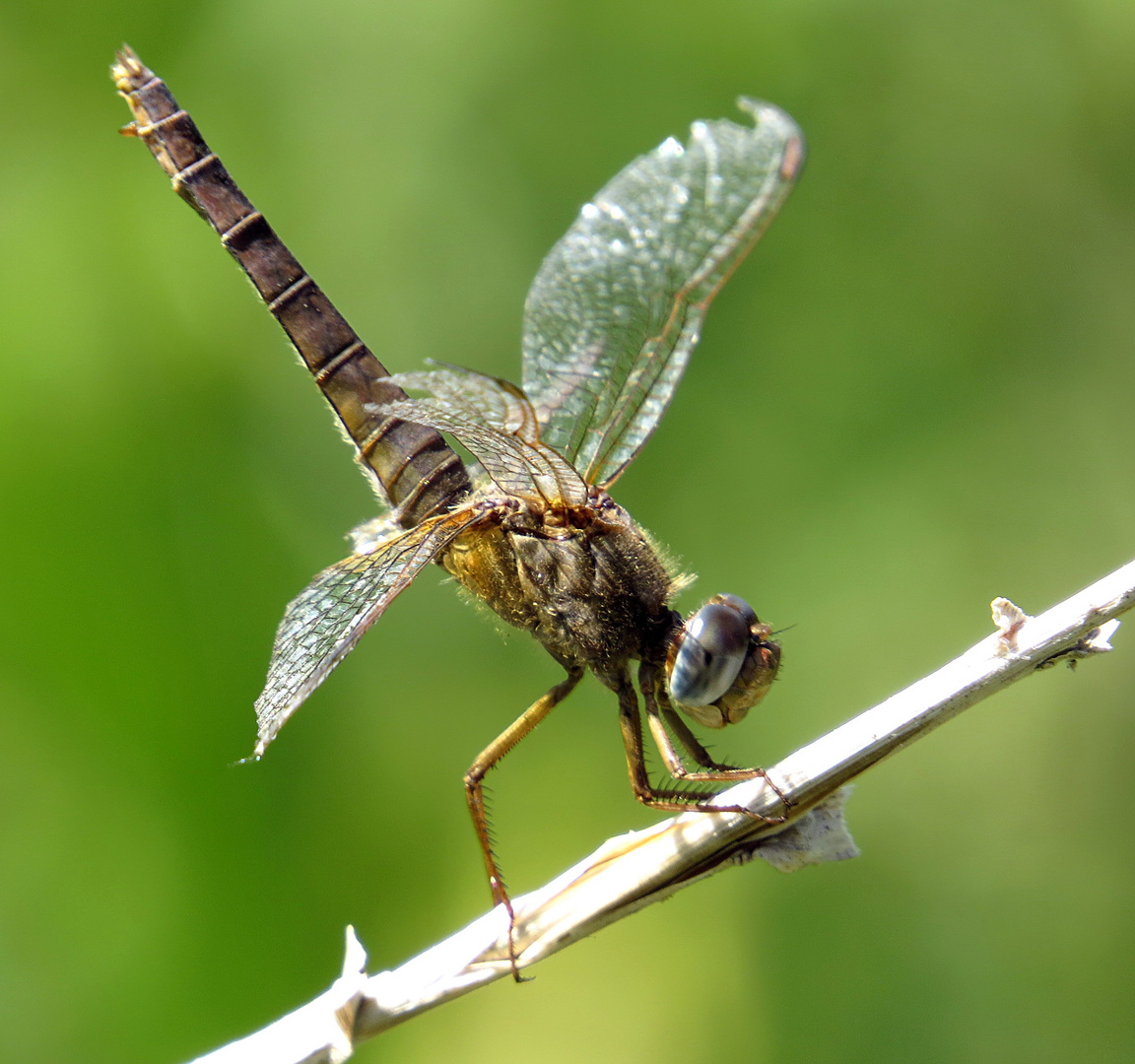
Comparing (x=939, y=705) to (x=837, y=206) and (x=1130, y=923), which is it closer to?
(x=1130, y=923)

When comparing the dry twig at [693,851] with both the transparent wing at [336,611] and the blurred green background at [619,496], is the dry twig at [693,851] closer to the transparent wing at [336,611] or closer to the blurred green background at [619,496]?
the transparent wing at [336,611]

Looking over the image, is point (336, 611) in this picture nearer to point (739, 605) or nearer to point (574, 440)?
point (574, 440)

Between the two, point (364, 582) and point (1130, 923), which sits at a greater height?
point (364, 582)

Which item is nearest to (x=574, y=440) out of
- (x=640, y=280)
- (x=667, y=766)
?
(x=640, y=280)

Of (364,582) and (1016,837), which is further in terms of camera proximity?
(1016,837)

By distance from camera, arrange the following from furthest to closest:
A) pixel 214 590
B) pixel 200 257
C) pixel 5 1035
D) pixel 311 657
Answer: pixel 200 257, pixel 214 590, pixel 5 1035, pixel 311 657

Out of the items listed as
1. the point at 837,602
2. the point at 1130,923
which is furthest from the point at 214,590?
the point at 1130,923

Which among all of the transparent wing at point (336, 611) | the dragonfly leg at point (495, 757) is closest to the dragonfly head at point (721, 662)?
the dragonfly leg at point (495, 757)
